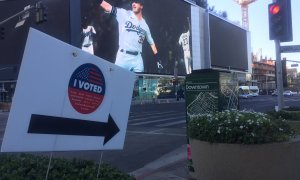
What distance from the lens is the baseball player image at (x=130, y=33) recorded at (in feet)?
229

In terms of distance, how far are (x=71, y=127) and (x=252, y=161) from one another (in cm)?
257

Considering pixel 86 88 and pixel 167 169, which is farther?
pixel 167 169

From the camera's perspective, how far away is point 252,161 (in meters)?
5.32

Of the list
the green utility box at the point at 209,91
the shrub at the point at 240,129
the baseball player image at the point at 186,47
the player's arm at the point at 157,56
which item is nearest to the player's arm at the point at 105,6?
the player's arm at the point at 157,56

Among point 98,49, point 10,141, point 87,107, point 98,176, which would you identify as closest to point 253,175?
point 98,176

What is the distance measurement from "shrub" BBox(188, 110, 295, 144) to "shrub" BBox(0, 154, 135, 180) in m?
1.79

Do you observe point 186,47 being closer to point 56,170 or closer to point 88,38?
point 88,38

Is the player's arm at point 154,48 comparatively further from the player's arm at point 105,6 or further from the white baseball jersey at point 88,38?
the white baseball jersey at point 88,38

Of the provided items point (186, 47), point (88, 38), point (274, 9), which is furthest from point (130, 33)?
point (274, 9)

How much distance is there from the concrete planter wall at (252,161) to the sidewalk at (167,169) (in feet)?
6.87

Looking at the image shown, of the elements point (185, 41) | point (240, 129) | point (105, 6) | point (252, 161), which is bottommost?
point (252, 161)

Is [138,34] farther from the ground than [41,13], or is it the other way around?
[138,34]

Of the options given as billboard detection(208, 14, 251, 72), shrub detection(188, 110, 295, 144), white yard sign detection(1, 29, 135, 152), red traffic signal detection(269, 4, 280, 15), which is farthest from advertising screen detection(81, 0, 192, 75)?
white yard sign detection(1, 29, 135, 152)

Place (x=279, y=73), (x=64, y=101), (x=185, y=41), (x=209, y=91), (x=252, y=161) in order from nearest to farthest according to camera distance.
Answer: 1. (x=64, y=101)
2. (x=252, y=161)
3. (x=209, y=91)
4. (x=279, y=73)
5. (x=185, y=41)
